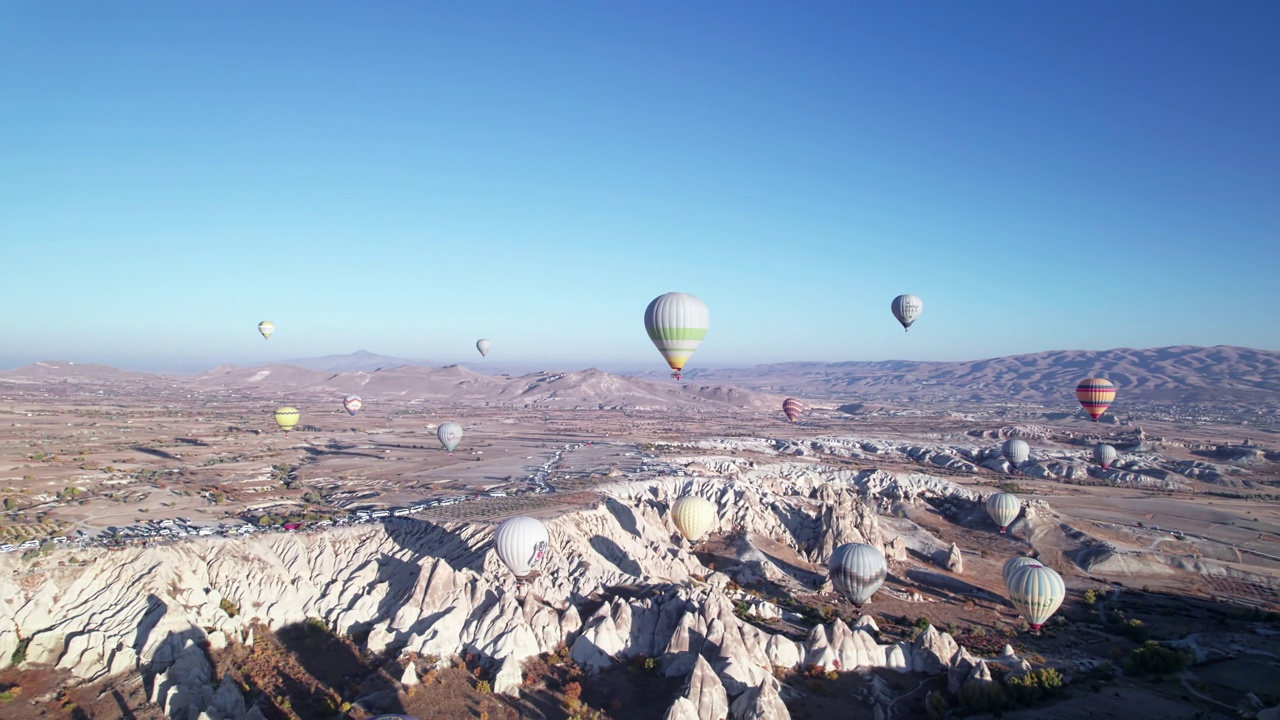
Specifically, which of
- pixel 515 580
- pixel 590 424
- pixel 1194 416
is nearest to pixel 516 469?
pixel 515 580

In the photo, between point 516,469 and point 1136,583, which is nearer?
point 1136,583

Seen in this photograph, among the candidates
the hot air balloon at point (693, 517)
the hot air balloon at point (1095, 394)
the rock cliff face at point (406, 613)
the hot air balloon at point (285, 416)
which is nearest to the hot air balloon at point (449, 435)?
the hot air balloon at point (285, 416)

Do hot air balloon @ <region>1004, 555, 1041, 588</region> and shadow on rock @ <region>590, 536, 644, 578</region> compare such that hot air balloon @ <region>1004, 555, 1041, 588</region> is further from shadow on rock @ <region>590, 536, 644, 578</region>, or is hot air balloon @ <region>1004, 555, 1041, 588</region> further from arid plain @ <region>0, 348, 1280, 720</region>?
shadow on rock @ <region>590, 536, 644, 578</region>

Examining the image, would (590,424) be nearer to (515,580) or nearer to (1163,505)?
(1163,505)

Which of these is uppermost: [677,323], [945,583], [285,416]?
[677,323]

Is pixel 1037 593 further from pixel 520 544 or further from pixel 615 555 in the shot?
pixel 520 544

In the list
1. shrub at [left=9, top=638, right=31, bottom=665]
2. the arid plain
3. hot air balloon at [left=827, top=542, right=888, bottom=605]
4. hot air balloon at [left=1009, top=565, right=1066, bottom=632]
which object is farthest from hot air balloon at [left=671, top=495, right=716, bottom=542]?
shrub at [left=9, top=638, right=31, bottom=665]

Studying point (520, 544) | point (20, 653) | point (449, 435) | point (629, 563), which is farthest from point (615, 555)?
point (449, 435)
